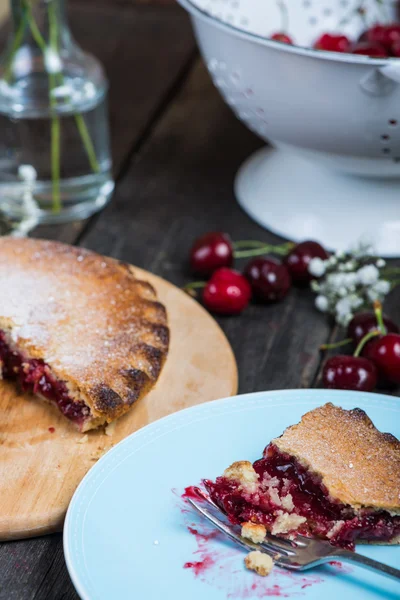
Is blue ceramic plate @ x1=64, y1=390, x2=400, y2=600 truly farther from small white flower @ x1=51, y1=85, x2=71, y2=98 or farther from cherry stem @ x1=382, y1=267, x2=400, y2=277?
small white flower @ x1=51, y1=85, x2=71, y2=98

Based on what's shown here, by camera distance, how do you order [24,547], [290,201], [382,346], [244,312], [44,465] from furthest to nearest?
[290,201] < [244,312] < [382,346] < [44,465] < [24,547]

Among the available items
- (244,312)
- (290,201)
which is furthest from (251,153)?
(244,312)

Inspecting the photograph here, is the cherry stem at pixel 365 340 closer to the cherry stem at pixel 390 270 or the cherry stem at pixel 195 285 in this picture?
the cherry stem at pixel 390 270

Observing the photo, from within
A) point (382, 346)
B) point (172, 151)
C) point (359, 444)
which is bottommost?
point (172, 151)

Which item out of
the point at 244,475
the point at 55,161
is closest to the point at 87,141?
the point at 55,161

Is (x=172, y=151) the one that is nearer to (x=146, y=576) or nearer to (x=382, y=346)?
(x=382, y=346)

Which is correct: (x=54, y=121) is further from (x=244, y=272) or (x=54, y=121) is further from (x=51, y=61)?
(x=244, y=272)

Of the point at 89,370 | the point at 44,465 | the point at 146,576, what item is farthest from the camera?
the point at 89,370
